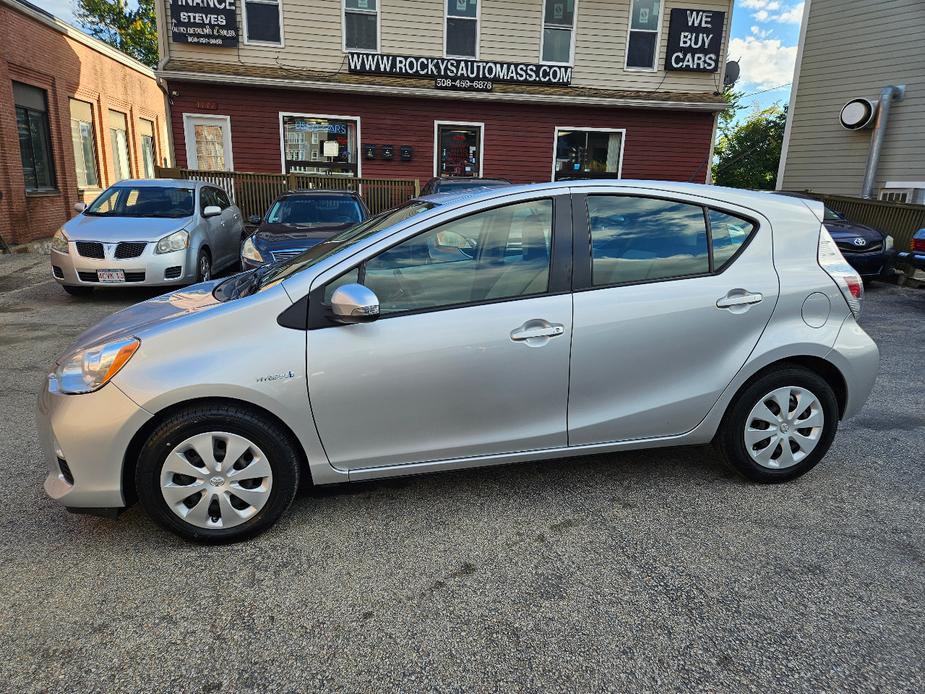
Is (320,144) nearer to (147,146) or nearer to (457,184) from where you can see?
(457,184)

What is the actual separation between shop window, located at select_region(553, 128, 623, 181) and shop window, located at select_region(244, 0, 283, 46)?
7110 millimetres

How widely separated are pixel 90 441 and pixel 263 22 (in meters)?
14.2

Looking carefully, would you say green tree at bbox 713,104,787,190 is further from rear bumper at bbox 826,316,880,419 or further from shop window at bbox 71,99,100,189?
rear bumper at bbox 826,316,880,419

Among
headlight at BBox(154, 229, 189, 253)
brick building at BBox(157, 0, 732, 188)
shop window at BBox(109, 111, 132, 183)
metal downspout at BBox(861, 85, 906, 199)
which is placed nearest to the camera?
headlight at BBox(154, 229, 189, 253)

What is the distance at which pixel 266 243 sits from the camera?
24.8ft

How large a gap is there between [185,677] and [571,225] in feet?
8.17

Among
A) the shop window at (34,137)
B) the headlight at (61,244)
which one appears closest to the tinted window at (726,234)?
the headlight at (61,244)

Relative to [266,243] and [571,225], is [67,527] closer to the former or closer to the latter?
[571,225]

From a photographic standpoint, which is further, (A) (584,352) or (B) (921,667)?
(A) (584,352)

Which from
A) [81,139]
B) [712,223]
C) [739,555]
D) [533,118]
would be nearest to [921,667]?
[739,555]

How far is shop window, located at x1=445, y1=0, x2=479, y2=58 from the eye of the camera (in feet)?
47.9

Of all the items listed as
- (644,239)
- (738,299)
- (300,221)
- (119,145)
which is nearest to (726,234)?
(738,299)

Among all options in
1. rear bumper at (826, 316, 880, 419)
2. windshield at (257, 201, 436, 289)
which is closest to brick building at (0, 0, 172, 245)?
windshield at (257, 201, 436, 289)

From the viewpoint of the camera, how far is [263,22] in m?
14.1
